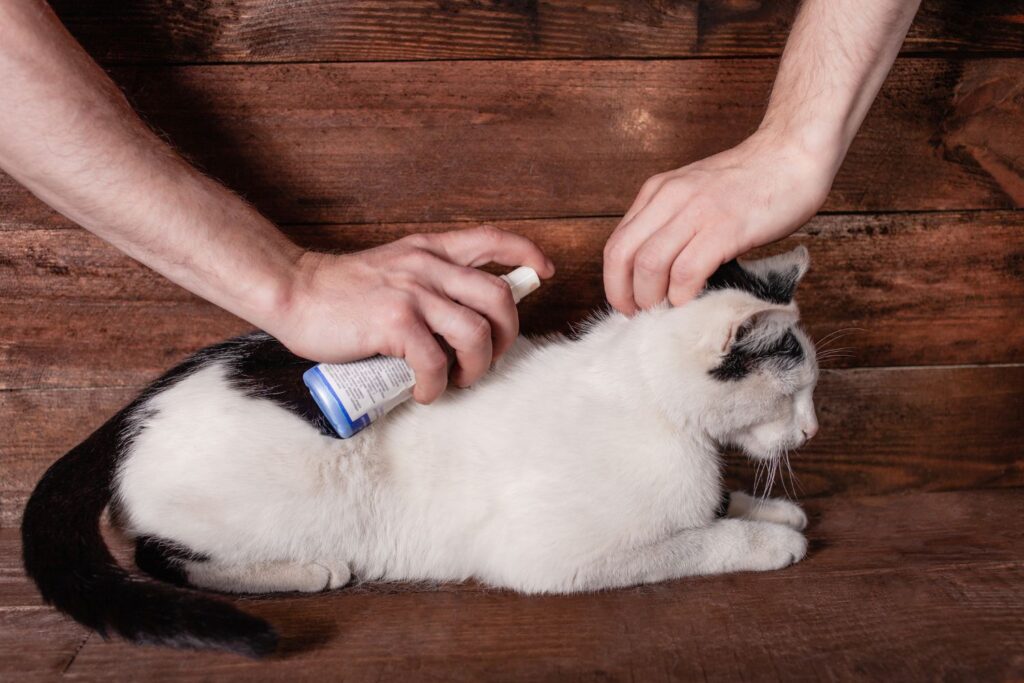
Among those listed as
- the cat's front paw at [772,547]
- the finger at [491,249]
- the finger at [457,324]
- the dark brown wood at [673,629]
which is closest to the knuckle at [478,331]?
the finger at [457,324]

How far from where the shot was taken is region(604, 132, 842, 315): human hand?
912mm

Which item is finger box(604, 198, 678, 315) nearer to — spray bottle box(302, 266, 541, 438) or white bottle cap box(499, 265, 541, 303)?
white bottle cap box(499, 265, 541, 303)

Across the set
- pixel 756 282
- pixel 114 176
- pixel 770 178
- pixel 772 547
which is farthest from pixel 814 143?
pixel 114 176

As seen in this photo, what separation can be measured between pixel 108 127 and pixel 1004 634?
1.18 m

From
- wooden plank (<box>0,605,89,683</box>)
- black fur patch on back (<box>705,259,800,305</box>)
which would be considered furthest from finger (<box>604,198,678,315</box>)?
wooden plank (<box>0,605,89,683</box>)

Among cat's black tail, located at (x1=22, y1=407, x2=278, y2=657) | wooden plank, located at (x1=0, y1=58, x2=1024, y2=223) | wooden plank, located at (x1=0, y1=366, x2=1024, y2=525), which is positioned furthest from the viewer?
wooden plank, located at (x1=0, y1=366, x2=1024, y2=525)

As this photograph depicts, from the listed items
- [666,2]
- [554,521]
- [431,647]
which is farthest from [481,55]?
[431,647]

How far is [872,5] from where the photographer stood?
3.13 ft

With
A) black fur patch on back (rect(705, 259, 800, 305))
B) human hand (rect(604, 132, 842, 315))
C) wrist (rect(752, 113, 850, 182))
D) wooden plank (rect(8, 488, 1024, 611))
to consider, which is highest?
wrist (rect(752, 113, 850, 182))

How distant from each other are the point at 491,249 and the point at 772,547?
0.55 m

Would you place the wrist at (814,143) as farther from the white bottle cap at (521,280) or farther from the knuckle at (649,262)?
the white bottle cap at (521,280)

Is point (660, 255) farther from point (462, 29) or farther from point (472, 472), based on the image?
point (462, 29)

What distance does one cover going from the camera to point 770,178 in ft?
3.06

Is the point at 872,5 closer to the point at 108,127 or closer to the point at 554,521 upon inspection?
the point at 554,521
